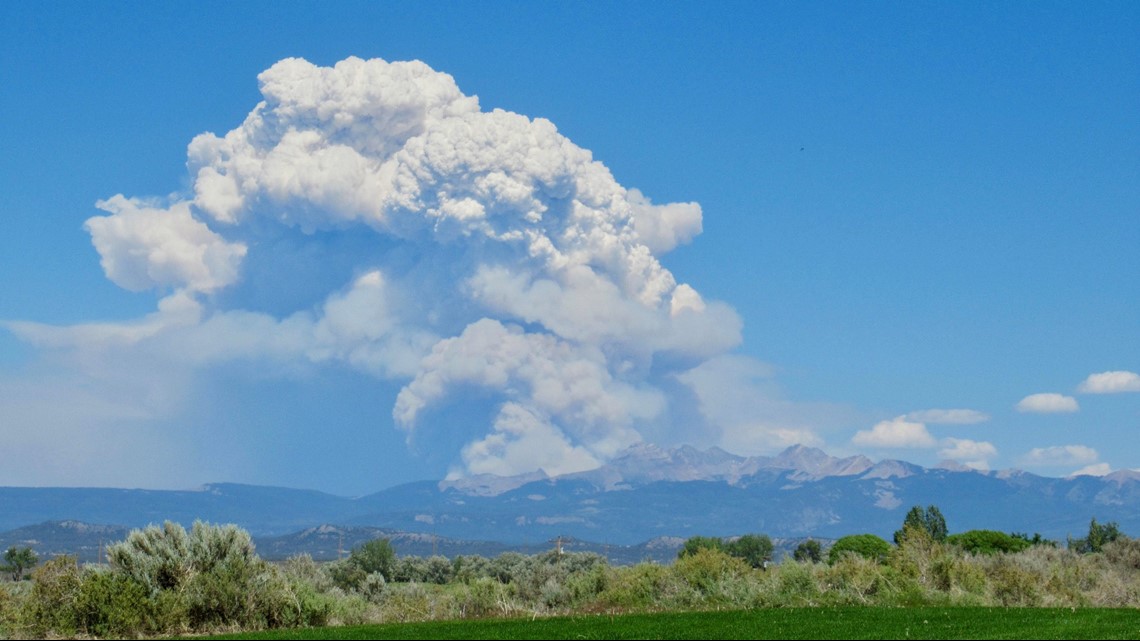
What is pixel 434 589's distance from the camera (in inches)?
1848

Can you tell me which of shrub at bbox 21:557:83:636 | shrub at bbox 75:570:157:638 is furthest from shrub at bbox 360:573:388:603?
shrub at bbox 75:570:157:638

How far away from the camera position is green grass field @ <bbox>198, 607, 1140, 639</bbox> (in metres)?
23.0

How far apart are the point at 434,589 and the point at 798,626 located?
81.5 feet

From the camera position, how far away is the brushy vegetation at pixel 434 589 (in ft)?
89.5

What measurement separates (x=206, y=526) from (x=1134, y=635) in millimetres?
22807

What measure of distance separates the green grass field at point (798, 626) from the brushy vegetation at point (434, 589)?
3.09 metres

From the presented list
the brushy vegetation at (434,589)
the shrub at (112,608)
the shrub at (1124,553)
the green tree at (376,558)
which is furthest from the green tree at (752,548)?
the shrub at (112,608)

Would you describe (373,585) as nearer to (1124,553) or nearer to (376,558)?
(376,558)

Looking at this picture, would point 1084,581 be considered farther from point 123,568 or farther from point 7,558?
point 7,558

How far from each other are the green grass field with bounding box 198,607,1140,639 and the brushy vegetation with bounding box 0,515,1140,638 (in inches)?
122

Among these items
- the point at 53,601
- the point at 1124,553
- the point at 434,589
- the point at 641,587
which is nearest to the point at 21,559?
the point at 434,589

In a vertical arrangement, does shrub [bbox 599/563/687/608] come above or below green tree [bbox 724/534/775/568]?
below

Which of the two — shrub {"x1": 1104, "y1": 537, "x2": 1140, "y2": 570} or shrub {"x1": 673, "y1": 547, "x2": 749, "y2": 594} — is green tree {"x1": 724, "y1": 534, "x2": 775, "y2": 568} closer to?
shrub {"x1": 1104, "y1": 537, "x2": 1140, "y2": 570}

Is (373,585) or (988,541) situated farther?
(988,541)
